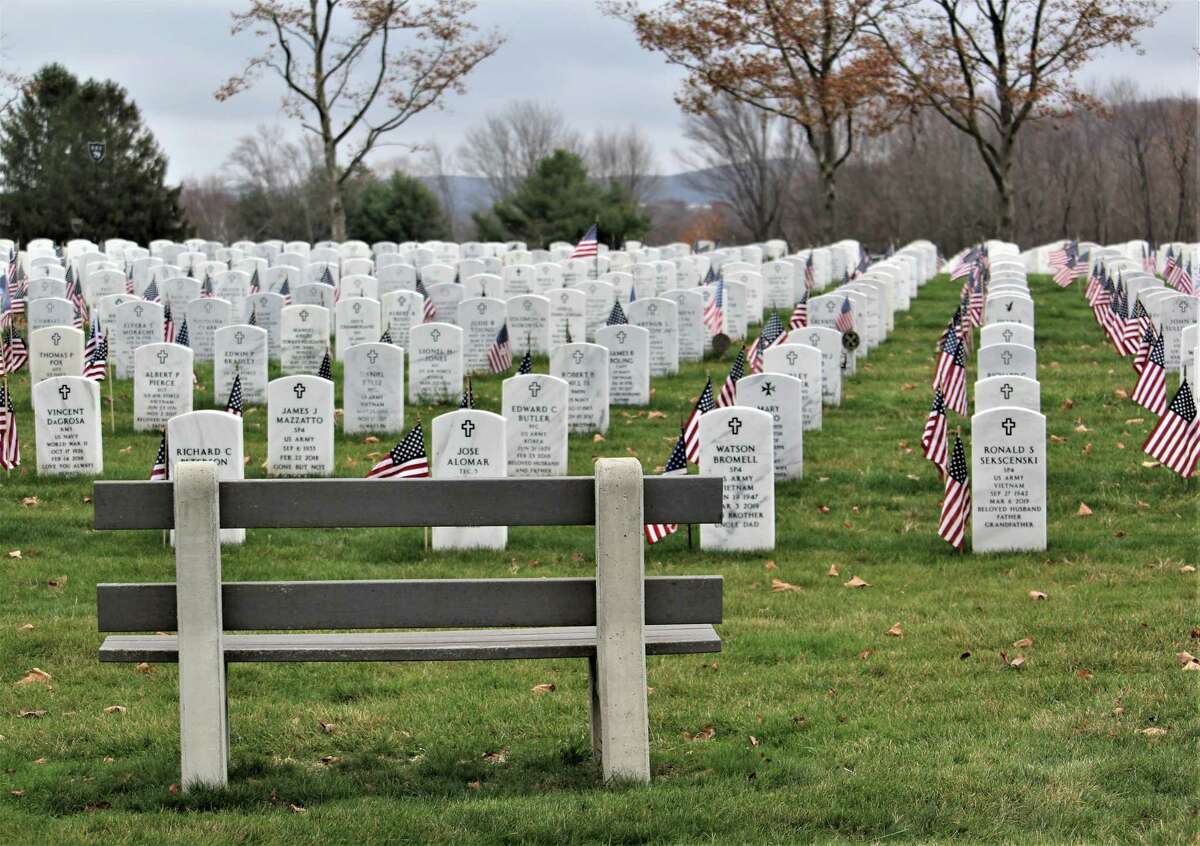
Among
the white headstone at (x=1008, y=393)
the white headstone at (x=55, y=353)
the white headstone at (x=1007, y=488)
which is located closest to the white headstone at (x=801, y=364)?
the white headstone at (x=1008, y=393)

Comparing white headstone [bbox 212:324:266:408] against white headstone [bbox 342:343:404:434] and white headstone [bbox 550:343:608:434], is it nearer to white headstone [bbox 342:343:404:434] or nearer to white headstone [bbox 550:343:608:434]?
white headstone [bbox 342:343:404:434]

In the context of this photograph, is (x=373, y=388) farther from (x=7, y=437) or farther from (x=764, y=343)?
(x=764, y=343)

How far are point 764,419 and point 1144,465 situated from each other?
458 centimetres

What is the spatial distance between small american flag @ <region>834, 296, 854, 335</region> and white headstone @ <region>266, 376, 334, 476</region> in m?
8.53

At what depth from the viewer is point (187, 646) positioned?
5.19 m

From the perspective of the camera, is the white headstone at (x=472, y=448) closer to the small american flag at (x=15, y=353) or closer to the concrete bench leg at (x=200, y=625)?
the concrete bench leg at (x=200, y=625)

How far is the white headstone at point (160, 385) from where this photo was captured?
50.5 ft

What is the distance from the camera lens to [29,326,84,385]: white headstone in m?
16.9

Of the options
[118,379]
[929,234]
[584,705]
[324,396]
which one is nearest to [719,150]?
[929,234]

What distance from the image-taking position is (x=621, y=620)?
5.26 meters

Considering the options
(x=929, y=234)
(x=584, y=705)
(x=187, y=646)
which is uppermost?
(x=929, y=234)

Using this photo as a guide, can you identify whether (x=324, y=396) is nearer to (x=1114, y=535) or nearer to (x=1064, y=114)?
(x=1114, y=535)

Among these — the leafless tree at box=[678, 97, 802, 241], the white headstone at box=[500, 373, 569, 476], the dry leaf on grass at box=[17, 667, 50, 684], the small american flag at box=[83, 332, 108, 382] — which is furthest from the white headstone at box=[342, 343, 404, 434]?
the leafless tree at box=[678, 97, 802, 241]

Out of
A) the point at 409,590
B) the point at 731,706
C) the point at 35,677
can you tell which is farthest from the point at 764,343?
the point at 409,590
